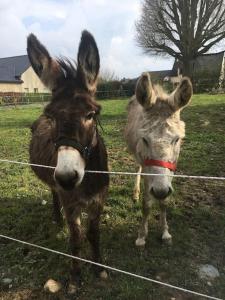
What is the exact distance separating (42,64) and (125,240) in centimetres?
259

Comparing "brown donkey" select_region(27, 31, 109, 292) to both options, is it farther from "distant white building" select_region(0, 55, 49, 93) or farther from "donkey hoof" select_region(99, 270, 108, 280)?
"distant white building" select_region(0, 55, 49, 93)

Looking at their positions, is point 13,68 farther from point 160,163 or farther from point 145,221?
point 160,163

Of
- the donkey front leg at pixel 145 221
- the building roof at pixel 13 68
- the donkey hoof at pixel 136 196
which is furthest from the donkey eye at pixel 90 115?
the building roof at pixel 13 68

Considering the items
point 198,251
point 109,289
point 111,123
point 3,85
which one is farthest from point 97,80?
point 3,85

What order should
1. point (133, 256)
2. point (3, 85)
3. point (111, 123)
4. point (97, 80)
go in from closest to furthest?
1. point (97, 80)
2. point (133, 256)
3. point (111, 123)
4. point (3, 85)

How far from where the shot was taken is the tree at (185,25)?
100 feet

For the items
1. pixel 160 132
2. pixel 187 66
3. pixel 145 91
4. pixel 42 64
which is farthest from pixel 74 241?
pixel 187 66

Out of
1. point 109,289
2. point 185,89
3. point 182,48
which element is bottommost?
point 109,289

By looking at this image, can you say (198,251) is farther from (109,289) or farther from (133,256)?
(109,289)

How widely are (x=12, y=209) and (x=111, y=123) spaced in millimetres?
8089

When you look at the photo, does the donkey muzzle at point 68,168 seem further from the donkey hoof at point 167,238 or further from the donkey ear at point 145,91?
the donkey hoof at point 167,238

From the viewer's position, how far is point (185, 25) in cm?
3061

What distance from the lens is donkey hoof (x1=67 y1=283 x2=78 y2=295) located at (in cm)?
368

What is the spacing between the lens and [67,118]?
111 inches
